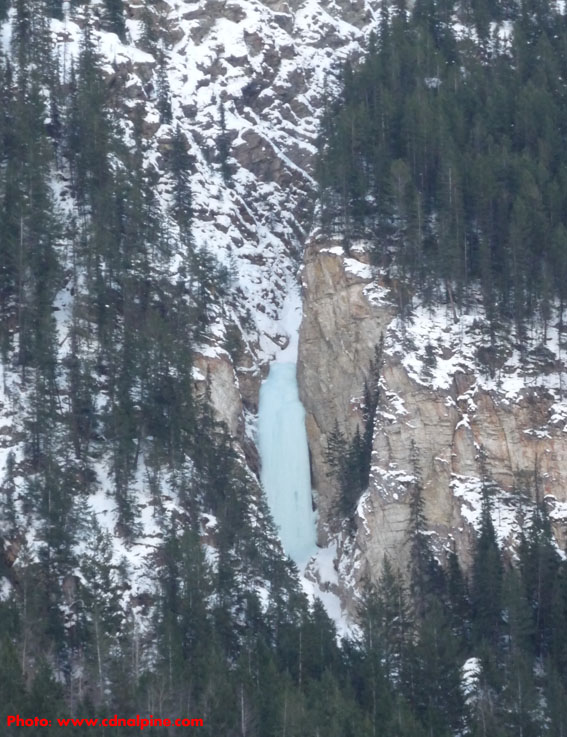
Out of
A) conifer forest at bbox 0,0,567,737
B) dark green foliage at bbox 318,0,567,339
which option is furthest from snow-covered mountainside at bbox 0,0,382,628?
dark green foliage at bbox 318,0,567,339

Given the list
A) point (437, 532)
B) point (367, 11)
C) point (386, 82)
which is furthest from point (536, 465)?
point (367, 11)

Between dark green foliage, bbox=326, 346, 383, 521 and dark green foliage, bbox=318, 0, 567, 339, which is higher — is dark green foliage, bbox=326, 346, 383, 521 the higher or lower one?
the lower one

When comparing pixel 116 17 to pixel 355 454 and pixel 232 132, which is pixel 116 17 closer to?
pixel 232 132

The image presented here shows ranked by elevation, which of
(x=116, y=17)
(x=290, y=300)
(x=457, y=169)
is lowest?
(x=290, y=300)

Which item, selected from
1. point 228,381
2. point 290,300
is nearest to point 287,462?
point 228,381

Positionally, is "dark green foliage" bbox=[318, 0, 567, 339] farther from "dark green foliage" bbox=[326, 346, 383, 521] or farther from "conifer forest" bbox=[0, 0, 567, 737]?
"dark green foliage" bbox=[326, 346, 383, 521]

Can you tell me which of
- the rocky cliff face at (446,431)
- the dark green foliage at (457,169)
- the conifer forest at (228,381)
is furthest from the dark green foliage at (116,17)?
the rocky cliff face at (446,431)
